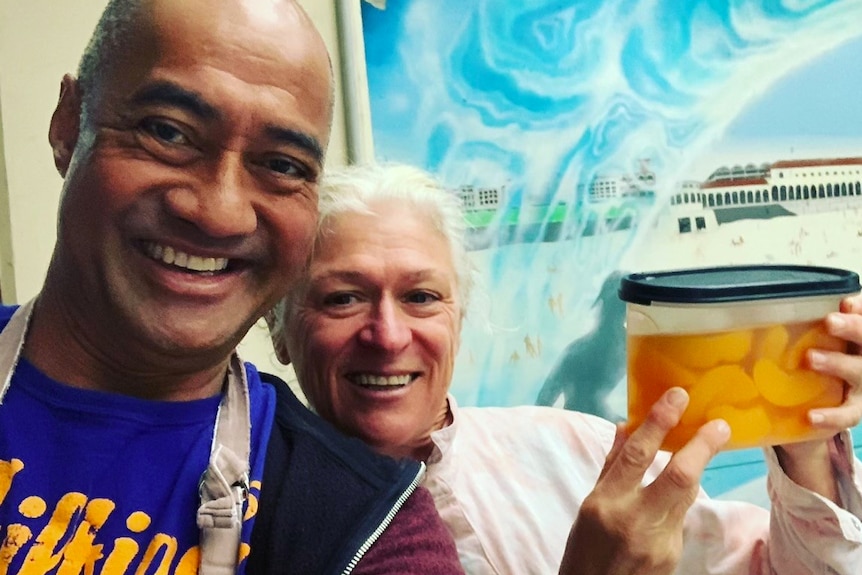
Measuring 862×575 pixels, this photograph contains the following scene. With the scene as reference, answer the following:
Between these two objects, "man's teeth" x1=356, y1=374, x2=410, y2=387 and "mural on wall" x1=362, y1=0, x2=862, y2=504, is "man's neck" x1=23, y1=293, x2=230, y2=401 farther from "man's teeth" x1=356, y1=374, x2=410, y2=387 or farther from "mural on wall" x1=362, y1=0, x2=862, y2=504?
"mural on wall" x1=362, y1=0, x2=862, y2=504

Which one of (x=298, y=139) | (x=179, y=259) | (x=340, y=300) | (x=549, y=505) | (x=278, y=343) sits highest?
(x=298, y=139)

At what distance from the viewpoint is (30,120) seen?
1070mm

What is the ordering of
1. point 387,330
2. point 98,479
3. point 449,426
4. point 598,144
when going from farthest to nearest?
point 598,144 < point 449,426 < point 387,330 < point 98,479

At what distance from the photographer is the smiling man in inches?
21.4

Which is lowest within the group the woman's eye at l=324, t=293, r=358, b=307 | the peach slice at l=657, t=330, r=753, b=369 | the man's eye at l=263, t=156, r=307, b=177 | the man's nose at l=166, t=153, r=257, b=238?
the woman's eye at l=324, t=293, r=358, b=307

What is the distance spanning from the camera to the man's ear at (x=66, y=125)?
0.63 metres

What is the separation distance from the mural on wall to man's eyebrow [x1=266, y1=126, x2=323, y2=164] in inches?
25.2

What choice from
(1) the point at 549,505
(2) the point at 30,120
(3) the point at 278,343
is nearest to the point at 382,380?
(3) the point at 278,343

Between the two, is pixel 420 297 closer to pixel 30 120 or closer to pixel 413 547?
pixel 413 547

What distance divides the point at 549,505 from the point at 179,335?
2.00 feet

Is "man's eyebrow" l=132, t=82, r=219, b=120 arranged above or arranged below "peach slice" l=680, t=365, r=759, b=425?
above

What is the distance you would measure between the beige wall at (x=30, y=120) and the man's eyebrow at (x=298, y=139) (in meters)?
0.69

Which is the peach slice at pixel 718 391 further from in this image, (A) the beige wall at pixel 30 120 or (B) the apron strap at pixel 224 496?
(A) the beige wall at pixel 30 120

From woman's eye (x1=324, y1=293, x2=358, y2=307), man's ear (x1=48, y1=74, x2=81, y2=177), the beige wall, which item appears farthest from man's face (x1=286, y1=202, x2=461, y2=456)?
the beige wall
